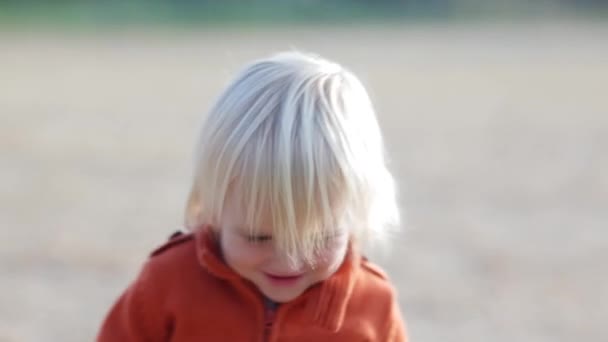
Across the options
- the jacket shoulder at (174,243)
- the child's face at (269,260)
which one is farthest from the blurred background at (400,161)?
the child's face at (269,260)

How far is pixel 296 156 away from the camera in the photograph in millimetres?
2064

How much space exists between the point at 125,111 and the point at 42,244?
4.38m

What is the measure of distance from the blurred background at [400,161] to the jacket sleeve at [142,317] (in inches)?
20.0

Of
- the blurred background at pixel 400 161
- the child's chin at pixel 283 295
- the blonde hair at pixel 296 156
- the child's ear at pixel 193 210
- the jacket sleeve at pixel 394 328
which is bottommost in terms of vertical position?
the blurred background at pixel 400 161

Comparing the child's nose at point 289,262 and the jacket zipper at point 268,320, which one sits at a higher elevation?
the child's nose at point 289,262

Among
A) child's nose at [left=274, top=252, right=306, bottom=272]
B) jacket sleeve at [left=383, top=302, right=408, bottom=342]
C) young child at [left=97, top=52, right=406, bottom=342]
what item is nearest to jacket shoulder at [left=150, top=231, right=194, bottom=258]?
young child at [left=97, top=52, right=406, bottom=342]

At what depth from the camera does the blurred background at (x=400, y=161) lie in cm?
439

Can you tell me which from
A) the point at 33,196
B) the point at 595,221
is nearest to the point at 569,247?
the point at 595,221

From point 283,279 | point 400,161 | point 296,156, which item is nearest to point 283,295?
point 283,279

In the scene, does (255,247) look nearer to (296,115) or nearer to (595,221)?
(296,115)

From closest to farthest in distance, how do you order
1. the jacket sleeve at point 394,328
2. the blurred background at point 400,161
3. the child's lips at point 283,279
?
the child's lips at point 283,279 < the jacket sleeve at point 394,328 < the blurred background at point 400,161

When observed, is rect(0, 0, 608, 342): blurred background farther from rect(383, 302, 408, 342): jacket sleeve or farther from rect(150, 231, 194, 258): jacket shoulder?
rect(383, 302, 408, 342): jacket sleeve

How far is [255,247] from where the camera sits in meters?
2.16

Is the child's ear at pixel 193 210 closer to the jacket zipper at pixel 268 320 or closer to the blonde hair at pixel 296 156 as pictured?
the blonde hair at pixel 296 156
